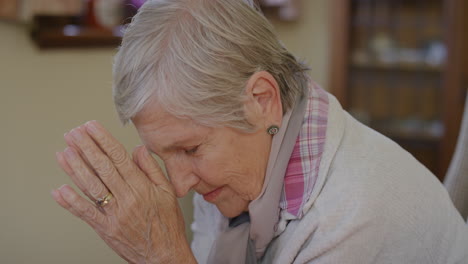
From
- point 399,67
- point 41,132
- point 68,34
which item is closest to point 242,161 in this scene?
point 41,132

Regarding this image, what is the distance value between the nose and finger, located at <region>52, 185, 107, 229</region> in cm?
18

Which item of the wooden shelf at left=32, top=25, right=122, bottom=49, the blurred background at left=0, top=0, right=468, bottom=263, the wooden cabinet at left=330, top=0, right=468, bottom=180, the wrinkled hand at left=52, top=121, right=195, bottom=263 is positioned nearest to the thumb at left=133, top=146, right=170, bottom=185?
the wrinkled hand at left=52, top=121, right=195, bottom=263

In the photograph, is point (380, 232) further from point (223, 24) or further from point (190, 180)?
point (223, 24)

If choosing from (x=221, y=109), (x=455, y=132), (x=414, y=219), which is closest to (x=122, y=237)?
(x=221, y=109)

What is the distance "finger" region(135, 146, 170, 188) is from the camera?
126 centimetres

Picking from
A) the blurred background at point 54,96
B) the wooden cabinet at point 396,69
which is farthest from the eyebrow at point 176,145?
the wooden cabinet at point 396,69

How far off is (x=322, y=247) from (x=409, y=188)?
245 mm

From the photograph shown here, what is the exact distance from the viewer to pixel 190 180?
4.25ft

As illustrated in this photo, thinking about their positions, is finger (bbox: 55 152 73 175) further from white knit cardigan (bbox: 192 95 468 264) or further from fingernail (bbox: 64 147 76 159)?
white knit cardigan (bbox: 192 95 468 264)

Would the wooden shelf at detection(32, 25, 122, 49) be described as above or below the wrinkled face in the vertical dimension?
above

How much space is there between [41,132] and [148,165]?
85 centimetres

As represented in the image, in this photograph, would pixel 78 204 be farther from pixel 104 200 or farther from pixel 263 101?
pixel 263 101

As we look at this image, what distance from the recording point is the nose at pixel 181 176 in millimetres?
1278

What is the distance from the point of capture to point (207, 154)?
1.24 m
